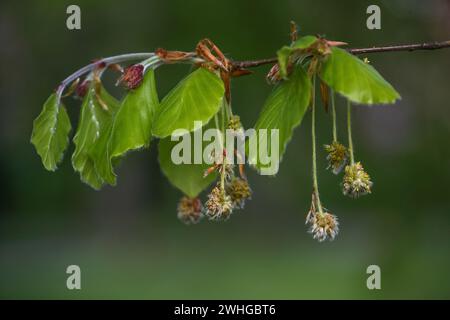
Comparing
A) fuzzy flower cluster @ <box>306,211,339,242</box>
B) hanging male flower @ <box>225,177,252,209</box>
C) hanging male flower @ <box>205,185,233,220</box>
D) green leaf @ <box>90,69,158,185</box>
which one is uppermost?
green leaf @ <box>90,69,158,185</box>

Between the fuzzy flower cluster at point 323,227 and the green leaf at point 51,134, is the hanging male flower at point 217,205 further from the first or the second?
the green leaf at point 51,134

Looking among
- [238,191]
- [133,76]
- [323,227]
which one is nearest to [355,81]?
[323,227]

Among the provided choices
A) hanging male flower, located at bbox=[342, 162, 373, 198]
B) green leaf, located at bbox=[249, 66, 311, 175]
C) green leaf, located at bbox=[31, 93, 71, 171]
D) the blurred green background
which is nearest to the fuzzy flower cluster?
hanging male flower, located at bbox=[342, 162, 373, 198]

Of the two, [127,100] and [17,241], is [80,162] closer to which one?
[127,100]

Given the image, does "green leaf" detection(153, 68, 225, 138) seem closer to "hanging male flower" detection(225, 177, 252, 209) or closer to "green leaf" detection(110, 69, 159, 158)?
"green leaf" detection(110, 69, 159, 158)

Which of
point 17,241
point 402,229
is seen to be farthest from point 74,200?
→ point 402,229
